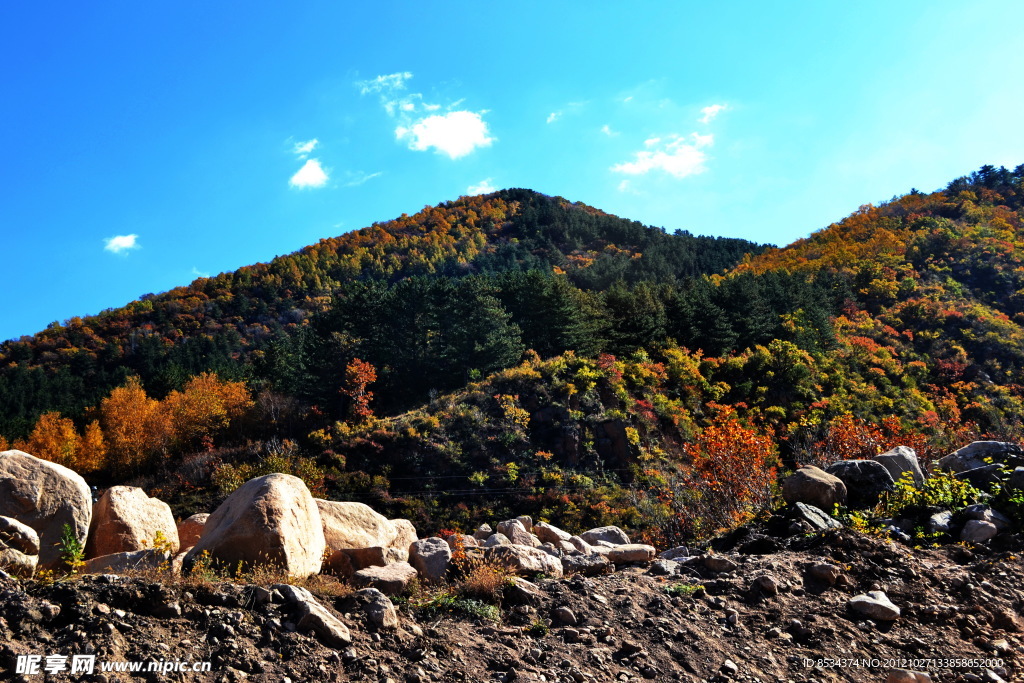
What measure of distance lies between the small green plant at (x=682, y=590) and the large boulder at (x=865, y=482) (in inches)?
153

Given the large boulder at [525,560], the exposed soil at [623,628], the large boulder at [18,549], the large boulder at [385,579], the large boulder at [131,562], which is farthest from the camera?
the large boulder at [525,560]

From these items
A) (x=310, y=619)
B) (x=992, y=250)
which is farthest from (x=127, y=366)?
(x=992, y=250)

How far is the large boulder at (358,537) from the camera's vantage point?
24.8 feet

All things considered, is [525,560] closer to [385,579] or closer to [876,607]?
[385,579]

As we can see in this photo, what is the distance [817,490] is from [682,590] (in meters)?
3.58

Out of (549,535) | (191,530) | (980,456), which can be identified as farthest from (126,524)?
(980,456)

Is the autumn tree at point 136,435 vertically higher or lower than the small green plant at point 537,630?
higher

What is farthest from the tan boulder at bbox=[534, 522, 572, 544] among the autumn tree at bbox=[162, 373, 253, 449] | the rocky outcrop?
the autumn tree at bbox=[162, 373, 253, 449]

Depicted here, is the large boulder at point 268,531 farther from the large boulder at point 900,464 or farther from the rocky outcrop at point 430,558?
the large boulder at point 900,464

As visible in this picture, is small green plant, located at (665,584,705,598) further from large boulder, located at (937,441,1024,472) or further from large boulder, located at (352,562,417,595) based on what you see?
large boulder, located at (937,441,1024,472)

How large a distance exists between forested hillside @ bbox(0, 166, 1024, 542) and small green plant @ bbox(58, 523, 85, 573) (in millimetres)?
8423

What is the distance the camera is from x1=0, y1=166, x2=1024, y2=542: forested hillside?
1015 inches

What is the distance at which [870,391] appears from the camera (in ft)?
116

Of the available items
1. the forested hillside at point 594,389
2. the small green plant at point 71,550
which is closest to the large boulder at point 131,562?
the small green plant at point 71,550
